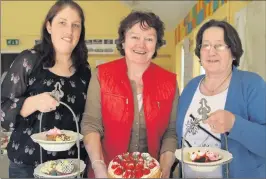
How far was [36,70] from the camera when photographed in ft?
4.61

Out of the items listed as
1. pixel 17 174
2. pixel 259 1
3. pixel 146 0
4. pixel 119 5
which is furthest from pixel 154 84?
pixel 119 5

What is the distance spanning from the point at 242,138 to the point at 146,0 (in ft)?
12.4

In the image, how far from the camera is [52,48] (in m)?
1.48

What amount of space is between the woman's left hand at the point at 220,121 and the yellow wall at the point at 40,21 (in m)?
4.89

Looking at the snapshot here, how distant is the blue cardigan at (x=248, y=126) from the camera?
1230 millimetres

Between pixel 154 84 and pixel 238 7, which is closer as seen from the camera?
pixel 154 84

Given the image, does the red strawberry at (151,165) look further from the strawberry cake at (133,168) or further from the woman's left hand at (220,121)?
the woman's left hand at (220,121)

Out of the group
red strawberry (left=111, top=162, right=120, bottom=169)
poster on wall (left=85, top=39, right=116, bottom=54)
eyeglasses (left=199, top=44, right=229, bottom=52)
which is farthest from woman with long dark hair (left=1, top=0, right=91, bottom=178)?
poster on wall (left=85, top=39, right=116, bottom=54)

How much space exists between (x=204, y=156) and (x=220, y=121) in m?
0.12

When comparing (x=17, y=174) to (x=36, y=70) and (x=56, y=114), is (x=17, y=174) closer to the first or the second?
(x=56, y=114)

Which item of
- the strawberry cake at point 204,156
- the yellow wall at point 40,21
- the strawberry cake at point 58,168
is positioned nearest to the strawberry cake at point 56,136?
the strawberry cake at point 58,168

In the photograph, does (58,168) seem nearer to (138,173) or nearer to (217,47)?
(138,173)

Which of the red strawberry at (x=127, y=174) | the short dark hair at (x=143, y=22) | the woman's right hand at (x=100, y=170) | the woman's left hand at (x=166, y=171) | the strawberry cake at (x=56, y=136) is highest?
the short dark hair at (x=143, y=22)

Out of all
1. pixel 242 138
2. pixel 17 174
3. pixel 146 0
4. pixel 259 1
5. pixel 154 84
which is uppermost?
pixel 146 0
